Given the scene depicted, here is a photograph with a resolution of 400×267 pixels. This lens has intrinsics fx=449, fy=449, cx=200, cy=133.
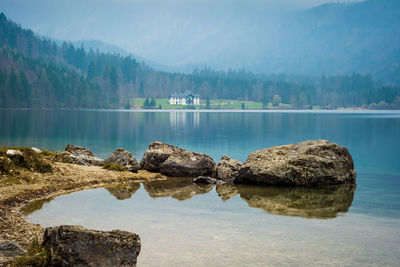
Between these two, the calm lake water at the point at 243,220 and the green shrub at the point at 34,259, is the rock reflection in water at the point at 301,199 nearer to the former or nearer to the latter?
the calm lake water at the point at 243,220

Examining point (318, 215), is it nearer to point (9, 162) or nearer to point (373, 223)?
point (373, 223)

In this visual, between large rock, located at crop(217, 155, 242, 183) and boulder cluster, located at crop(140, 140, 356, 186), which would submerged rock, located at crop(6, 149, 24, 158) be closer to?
boulder cluster, located at crop(140, 140, 356, 186)

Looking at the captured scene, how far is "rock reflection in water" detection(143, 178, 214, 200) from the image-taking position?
59.9 feet

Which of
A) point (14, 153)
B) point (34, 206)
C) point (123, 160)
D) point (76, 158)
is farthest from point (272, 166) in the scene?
point (14, 153)

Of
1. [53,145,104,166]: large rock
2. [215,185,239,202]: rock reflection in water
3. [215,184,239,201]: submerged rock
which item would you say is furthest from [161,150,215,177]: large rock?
[53,145,104,166]: large rock

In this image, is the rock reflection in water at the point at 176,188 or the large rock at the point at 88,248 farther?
the rock reflection in water at the point at 176,188

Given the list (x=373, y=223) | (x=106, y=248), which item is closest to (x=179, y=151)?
(x=373, y=223)

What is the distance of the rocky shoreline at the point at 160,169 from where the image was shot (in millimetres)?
17391

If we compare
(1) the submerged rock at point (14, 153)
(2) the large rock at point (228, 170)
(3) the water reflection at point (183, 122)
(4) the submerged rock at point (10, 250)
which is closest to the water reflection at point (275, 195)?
(2) the large rock at point (228, 170)

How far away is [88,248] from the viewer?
8.09 metres

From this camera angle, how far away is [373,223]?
14047 millimetres

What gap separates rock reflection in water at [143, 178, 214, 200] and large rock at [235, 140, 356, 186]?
228 centimetres

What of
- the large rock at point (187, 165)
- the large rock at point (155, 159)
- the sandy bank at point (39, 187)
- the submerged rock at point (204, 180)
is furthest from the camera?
the large rock at point (155, 159)

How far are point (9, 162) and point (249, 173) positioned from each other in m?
10.4
